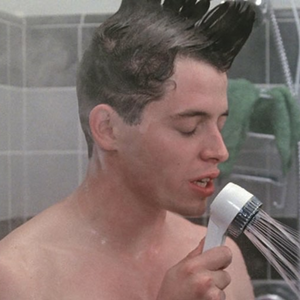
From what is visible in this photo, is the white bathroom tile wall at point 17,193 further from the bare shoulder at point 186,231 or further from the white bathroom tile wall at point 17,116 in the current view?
the bare shoulder at point 186,231

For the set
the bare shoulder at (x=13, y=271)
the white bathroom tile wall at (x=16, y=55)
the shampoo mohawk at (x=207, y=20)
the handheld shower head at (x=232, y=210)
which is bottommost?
the bare shoulder at (x=13, y=271)

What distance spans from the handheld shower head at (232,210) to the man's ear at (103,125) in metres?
0.14

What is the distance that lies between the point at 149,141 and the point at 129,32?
5.0 inches

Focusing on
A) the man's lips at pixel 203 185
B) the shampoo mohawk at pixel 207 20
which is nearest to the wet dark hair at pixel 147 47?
the shampoo mohawk at pixel 207 20

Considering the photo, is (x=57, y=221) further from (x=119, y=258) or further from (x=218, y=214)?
(x=218, y=214)

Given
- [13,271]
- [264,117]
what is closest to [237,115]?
[264,117]

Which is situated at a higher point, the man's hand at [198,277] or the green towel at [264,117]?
the green towel at [264,117]

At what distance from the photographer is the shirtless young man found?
0.62 m

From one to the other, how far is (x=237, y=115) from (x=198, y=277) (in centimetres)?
27

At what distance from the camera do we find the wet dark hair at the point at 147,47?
63cm

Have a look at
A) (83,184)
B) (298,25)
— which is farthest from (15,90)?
(298,25)

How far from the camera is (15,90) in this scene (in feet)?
2.36

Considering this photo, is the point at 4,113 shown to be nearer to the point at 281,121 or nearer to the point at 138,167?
the point at 138,167

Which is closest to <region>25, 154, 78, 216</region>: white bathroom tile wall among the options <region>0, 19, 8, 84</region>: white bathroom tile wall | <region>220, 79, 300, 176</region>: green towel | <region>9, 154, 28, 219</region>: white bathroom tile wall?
<region>9, 154, 28, 219</region>: white bathroom tile wall
